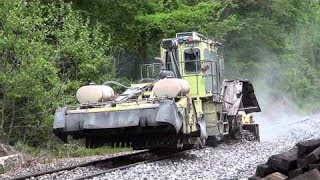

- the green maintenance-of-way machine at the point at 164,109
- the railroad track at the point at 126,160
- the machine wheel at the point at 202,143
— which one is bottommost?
the railroad track at the point at 126,160

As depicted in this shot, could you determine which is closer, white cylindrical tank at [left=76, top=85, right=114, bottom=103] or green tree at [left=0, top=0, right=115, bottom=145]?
white cylindrical tank at [left=76, top=85, right=114, bottom=103]

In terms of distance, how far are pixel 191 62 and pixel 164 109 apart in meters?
3.62

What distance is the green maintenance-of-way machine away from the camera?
10.6m

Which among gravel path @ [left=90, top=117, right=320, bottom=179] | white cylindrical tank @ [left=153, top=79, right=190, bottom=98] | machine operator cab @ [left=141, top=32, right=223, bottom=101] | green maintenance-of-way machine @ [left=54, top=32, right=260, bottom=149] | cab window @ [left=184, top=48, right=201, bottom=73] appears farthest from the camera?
cab window @ [left=184, top=48, right=201, bottom=73]

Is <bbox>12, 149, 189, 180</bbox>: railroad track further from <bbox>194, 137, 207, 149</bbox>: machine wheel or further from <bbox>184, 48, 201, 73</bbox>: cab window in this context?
<bbox>184, 48, 201, 73</bbox>: cab window

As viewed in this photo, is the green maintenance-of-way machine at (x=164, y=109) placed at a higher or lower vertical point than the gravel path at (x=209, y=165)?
higher

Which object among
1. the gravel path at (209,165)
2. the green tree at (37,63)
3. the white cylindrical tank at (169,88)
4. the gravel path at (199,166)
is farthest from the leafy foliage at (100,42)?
the gravel path at (209,165)

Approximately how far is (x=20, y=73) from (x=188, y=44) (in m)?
4.34

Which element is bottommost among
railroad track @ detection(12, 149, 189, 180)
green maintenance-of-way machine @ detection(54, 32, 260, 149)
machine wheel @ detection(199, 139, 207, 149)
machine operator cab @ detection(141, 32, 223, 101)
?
railroad track @ detection(12, 149, 189, 180)

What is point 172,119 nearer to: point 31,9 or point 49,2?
point 31,9

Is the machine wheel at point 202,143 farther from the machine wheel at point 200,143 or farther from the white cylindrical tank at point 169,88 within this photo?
the white cylindrical tank at point 169,88

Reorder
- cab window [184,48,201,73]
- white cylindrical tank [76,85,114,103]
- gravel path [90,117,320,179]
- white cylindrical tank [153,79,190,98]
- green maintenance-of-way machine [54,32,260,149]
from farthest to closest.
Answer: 1. cab window [184,48,201,73]
2. white cylindrical tank [76,85,114,103]
3. white cylindrical tank [153,79,190,98]
4. green maintenance-of-way machine [54,32,260,149]
5. gravel path [90,117,320,179]

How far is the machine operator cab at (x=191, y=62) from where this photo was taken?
13.4m

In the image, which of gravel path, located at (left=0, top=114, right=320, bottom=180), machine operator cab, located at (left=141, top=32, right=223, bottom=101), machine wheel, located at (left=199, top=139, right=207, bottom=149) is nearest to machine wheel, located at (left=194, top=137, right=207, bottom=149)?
machine wheel, located at (left=199, top=139, right=207, bottom=149)
